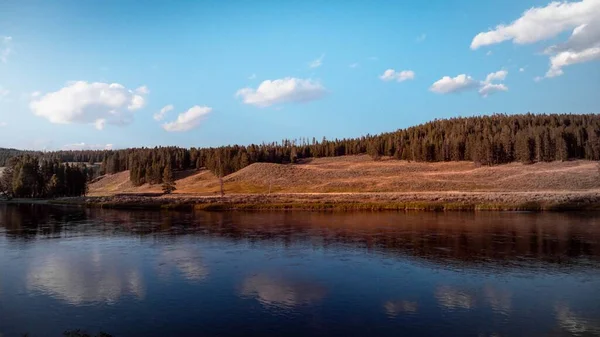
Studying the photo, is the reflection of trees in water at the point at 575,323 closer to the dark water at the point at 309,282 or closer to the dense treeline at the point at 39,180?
the dark water at the point at 309,282

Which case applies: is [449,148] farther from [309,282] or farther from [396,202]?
[309,282]

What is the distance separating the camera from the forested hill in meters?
122

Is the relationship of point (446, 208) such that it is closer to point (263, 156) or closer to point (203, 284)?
point (203, 284)

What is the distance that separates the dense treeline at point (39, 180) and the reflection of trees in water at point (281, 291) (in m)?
106

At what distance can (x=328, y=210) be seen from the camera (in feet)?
225

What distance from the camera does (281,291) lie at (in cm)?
2239

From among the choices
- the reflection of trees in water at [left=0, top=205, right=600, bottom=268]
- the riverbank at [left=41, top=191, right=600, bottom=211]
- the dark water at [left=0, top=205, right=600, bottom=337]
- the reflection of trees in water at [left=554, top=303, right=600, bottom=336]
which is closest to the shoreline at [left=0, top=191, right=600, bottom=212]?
the riverbank at [left=41, top=191, right=600, bottom=211]

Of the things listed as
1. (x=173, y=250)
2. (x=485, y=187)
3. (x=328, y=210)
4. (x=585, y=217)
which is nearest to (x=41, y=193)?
(x=328, y=210)

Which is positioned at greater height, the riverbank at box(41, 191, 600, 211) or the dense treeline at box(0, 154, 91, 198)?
the dense treeline at box(0, 154, 91, 198)

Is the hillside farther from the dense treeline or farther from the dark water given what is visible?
the dark water

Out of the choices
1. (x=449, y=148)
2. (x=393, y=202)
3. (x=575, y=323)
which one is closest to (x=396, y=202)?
(x=393, y=202)

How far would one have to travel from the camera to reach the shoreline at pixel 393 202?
204 ft

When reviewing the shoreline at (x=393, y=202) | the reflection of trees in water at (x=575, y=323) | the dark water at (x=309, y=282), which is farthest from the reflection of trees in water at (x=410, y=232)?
the reflection of trees in water at (x=575, y=323)

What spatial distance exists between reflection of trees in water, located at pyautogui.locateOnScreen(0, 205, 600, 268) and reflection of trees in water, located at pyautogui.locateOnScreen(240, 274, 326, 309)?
409 inches
